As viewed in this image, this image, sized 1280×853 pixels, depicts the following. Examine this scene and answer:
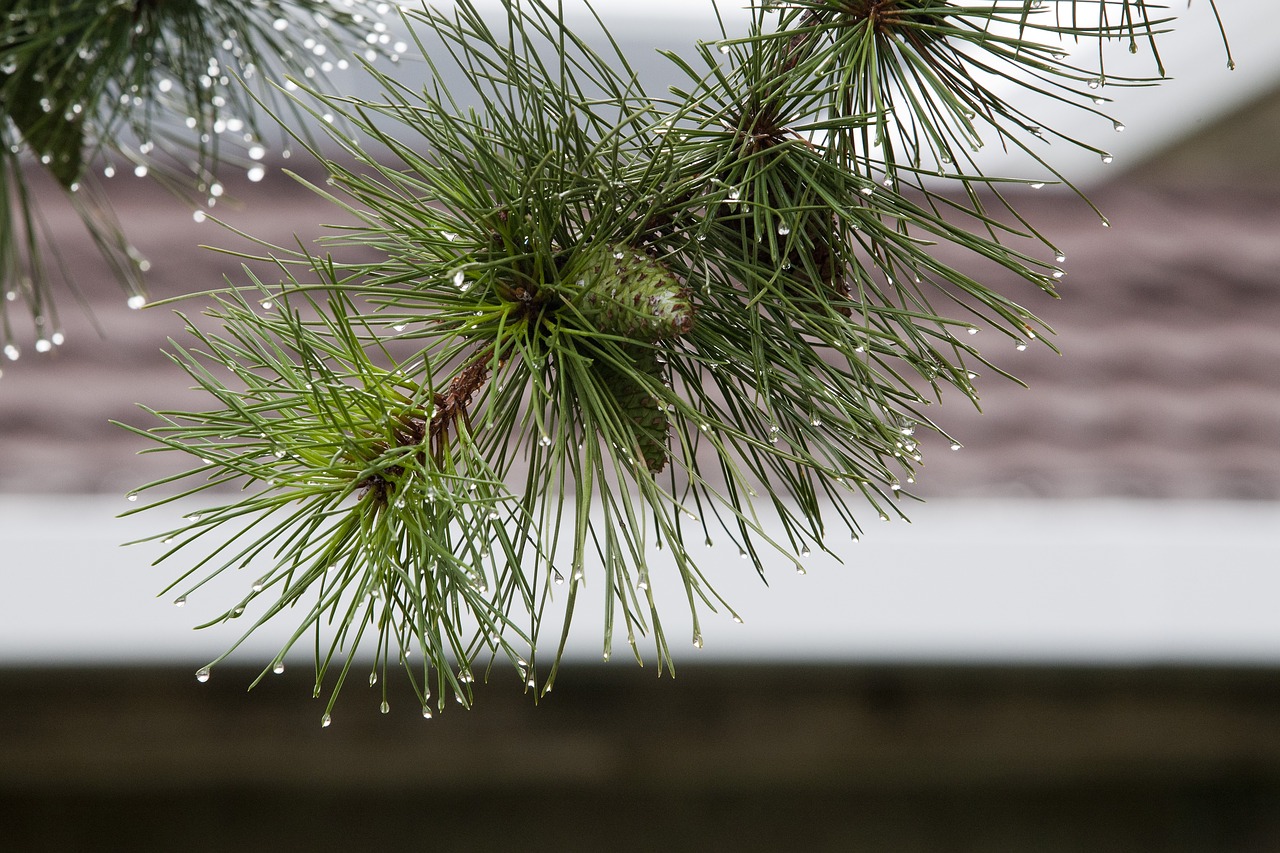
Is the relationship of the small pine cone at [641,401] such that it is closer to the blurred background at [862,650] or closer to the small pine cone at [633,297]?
the small pine cone at [633,297]

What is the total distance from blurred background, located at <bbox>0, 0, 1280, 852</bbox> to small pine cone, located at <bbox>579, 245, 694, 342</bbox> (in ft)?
2.51

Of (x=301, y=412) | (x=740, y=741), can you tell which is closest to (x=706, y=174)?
(x=301, y=412)

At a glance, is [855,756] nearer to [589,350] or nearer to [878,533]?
[878,533]

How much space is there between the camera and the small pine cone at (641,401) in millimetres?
359

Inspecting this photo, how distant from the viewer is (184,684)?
4.20 feet

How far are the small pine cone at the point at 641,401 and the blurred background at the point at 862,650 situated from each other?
0.74 meters

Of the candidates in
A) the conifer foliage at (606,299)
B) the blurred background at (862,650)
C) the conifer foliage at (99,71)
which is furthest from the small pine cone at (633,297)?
the blurred background at (862,650)

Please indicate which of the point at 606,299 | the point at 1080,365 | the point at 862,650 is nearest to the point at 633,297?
the point at 606,299

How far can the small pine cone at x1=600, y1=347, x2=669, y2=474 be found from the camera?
1.18ft

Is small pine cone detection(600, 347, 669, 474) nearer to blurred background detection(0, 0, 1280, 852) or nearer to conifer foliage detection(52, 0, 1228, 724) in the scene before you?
conifer foliage detection(52, 0, 1228, 724)

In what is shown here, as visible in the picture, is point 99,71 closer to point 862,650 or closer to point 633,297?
point 633,297

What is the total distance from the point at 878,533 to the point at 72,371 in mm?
1006

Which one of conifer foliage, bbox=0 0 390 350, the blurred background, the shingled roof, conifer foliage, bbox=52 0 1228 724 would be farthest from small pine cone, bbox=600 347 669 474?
the shingled roof

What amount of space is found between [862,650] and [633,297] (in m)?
0.88
